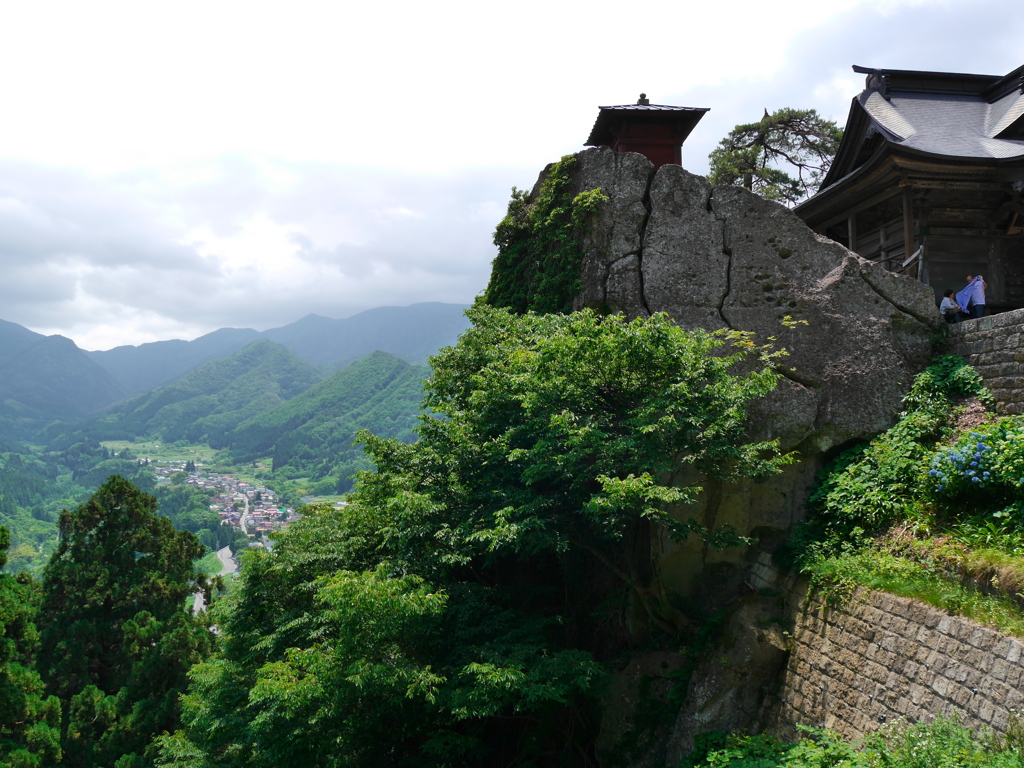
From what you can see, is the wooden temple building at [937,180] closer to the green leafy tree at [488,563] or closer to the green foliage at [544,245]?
the green leafy tree at [488,563]

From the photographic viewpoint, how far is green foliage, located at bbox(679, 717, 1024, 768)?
5.82 meters

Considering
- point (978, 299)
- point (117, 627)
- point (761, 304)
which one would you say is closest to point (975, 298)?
point (978, 299)

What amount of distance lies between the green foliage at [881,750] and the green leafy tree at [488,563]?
6.35 ft

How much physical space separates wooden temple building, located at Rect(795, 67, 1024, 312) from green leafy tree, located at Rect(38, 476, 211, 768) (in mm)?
20671

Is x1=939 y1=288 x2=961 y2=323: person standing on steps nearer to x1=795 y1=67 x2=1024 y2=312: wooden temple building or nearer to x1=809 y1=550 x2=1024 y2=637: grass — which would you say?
x1=795 y1=67 x2=1024 y2=312: wooden temple building

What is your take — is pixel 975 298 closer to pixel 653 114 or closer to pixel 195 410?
pixel 653 114

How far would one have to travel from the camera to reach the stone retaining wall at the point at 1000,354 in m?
9.27

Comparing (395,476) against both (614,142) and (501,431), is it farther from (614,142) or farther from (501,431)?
(614,142)

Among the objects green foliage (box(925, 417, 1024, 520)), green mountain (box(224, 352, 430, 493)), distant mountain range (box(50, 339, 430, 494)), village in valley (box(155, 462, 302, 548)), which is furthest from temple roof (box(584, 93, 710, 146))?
green mountain (box(224, 352, 430, 493))

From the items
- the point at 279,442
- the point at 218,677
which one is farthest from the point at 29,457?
the point at 218,677

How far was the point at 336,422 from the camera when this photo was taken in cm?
13050

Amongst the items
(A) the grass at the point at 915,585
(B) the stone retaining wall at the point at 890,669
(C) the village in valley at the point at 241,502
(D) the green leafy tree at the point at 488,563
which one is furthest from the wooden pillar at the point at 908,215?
(C) the village in valley at the point at 241,502

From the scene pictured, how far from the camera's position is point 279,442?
139875 millimetres

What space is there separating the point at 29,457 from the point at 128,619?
175097 millimetres
